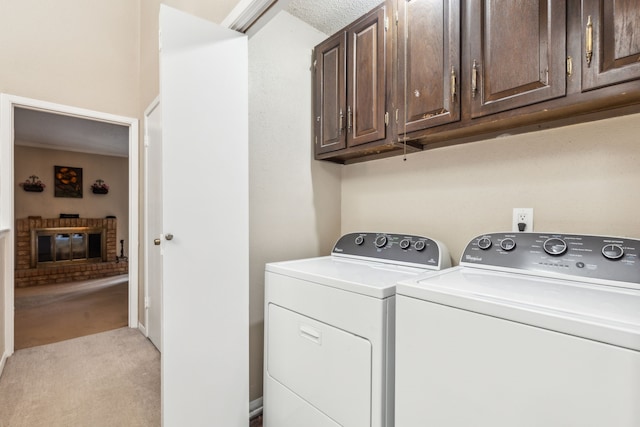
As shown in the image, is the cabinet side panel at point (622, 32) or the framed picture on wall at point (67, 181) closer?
the cabinet side panel at point (622, 32)

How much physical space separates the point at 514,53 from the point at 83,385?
312cm

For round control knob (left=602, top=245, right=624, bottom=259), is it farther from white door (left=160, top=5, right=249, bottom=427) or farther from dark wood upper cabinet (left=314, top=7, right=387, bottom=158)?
white door (left=160, top=5, right=249, bottom=427)

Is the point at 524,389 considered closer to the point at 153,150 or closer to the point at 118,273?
the point at 153,150

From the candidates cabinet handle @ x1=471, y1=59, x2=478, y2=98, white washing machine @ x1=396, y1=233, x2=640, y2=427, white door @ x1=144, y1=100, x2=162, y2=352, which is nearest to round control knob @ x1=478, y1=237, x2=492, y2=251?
white washing machine @ x1=396, y1=233, x2=640, y2=427

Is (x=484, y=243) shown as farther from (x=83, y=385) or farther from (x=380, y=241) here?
(x=83, y=385)

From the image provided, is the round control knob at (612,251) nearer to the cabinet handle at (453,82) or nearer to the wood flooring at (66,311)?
the cabinet handle at (453,82)

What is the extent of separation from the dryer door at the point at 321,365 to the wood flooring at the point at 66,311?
8.55 ft

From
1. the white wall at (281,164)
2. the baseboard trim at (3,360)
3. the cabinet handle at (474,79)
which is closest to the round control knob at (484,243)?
the cabinet handle at (474,79)

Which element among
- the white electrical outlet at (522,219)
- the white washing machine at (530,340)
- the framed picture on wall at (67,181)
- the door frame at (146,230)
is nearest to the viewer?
the white washing machine at (530,340)

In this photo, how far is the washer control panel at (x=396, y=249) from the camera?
4.85 feet

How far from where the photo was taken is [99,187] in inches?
239

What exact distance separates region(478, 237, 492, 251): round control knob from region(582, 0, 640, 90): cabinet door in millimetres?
654

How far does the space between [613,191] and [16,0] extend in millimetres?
4291

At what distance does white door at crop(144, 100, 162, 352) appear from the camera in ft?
8.63
